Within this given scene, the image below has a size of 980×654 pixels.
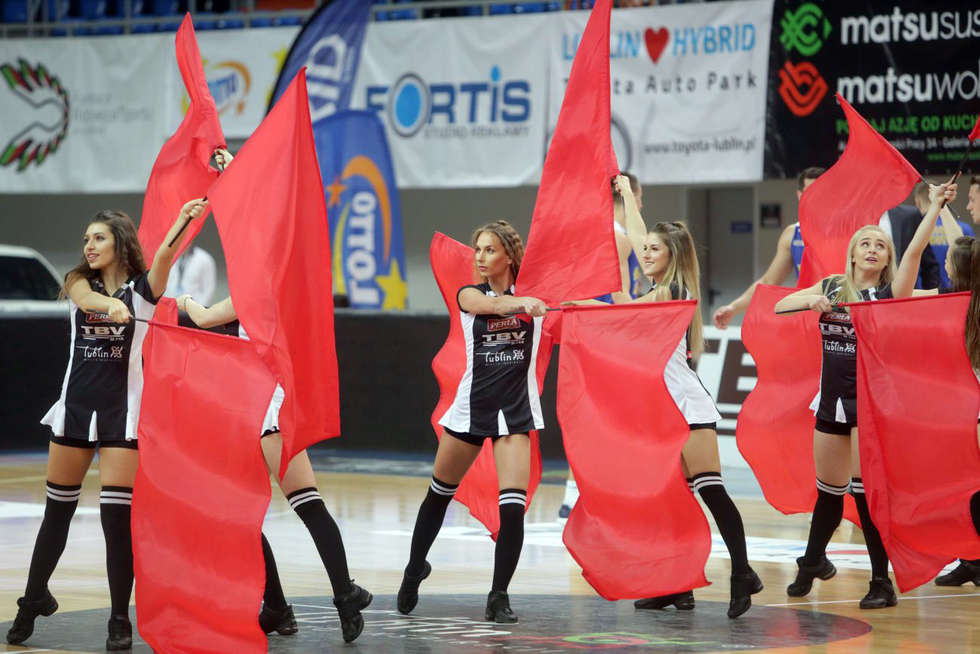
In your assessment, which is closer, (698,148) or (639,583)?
(639,583)

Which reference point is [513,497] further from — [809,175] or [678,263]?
[809,175]

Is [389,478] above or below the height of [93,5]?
below

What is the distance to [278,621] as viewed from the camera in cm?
724

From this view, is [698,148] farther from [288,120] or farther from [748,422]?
[288,120]

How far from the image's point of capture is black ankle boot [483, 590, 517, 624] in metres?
7.49

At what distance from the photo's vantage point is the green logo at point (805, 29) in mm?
16969

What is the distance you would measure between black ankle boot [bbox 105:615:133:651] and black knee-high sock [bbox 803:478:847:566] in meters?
3.49

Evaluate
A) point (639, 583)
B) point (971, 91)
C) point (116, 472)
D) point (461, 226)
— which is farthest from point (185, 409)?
point (461, 226)

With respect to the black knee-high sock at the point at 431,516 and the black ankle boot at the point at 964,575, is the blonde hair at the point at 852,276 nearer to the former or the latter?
the black ankle boot at the point at 964,575

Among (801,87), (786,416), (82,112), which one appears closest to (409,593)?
(786,416)

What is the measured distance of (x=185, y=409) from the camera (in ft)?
22.6

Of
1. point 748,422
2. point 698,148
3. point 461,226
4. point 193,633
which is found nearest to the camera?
point 193,633

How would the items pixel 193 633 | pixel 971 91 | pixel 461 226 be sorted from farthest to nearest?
1. pixel 461 226
2. pixel 971 91
3. pixel 193 633

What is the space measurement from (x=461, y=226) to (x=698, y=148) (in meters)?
4.83
